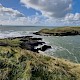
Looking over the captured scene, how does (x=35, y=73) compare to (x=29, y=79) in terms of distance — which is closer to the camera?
(x=29, y=79)

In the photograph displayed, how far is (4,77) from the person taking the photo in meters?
9.91

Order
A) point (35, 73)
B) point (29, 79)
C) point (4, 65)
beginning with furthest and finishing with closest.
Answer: point (4, 65), point (35, 73), point (29, 79)

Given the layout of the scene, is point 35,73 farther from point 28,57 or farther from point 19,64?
point 28,57

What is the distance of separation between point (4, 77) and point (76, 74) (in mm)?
4694

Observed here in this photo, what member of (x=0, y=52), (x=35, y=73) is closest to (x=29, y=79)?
(x=35, y=73)

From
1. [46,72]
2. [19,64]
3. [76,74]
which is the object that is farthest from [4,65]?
[76,74]

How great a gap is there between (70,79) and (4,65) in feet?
14.0

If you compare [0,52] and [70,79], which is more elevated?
[0,52]

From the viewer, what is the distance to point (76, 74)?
1123 centimetres

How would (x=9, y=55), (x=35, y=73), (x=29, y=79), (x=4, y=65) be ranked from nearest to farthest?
(x=29, y=79) → (x=35, y=73) → (x=4, y=65) → (x=9, y=55)

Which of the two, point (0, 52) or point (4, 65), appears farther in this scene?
point (0, 52)

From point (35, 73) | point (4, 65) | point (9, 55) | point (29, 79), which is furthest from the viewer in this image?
point (9, 55)

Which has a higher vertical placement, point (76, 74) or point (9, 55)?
point (9, 55)

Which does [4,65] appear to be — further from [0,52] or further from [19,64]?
[0,52]
